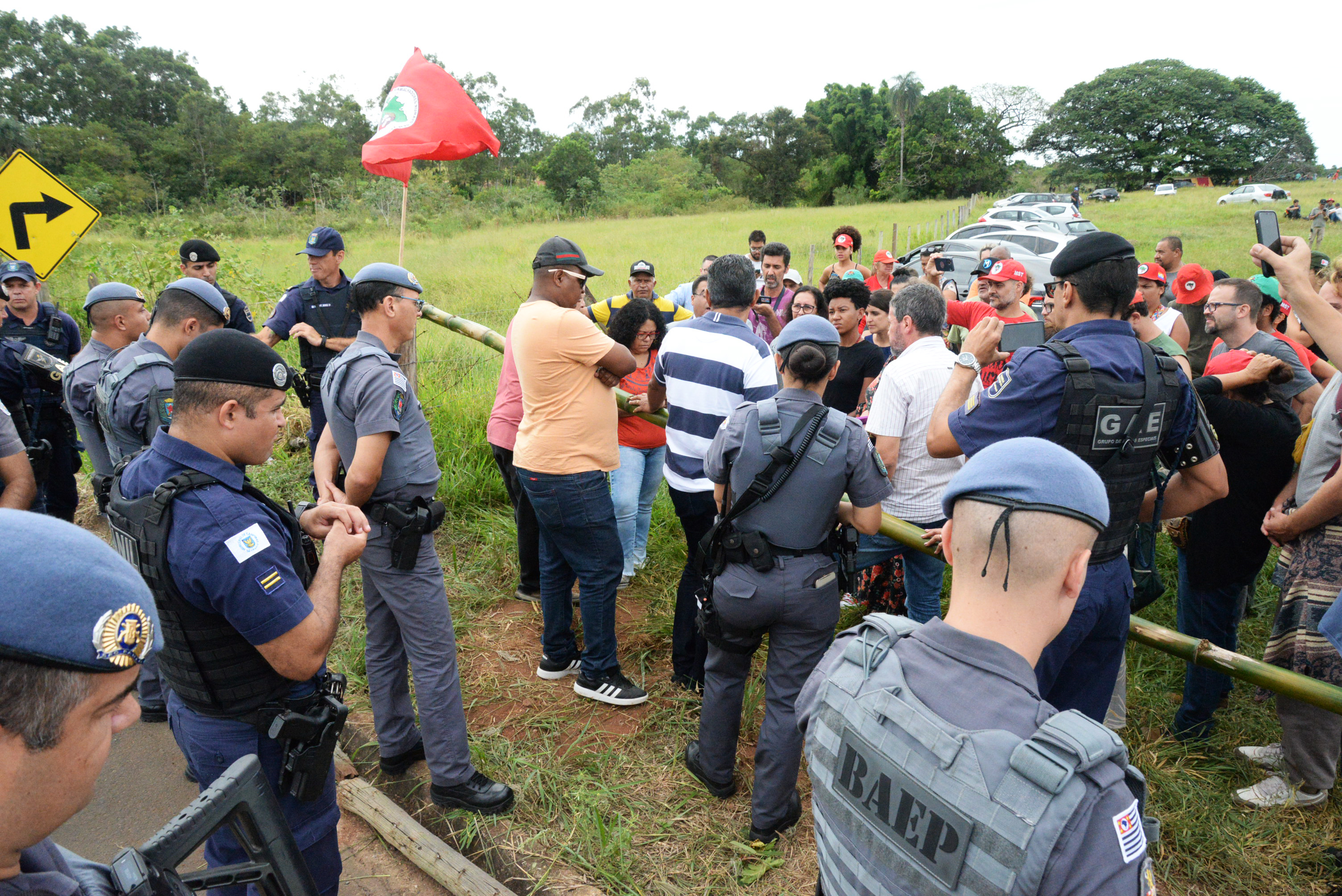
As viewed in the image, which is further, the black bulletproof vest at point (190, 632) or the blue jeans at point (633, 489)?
the blue jeans at point (633, 489)

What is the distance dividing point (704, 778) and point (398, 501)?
169cm

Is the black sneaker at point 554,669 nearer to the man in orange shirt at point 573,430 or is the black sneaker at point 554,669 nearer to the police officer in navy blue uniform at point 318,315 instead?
the man in orange shirt at point 573,430

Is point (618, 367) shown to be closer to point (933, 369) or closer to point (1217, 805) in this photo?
point (933, 369)

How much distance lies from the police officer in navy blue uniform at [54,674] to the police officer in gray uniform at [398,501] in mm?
1876

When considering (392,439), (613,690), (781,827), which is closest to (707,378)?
(392,439)

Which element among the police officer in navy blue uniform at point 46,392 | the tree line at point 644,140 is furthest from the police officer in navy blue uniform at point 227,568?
the tree line at point 644,140

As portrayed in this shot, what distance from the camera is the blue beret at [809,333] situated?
9.38ft

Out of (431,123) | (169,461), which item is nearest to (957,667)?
(169,461)

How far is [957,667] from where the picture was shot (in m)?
1.29

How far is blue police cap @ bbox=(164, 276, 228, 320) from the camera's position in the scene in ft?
11.6

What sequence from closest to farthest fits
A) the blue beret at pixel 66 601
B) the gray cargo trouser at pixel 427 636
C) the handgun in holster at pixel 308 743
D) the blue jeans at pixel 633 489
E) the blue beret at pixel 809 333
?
the blue beret at pixel 66 601
the handgun in holster at pixel 308 743
the blue beret at pixel 809 333
the gray cargo trouser at pixel 427 636
the blue jeans at pixel 633 489

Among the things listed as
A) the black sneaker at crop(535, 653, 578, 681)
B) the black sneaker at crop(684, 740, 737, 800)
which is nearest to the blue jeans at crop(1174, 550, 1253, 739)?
the black sneaker at crop(684, 740, 737, 800)

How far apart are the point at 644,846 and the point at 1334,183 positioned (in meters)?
56.6

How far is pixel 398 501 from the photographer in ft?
9.65
